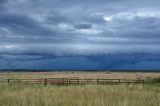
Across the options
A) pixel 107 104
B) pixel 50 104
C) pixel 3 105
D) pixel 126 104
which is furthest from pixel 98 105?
pixel 3 105

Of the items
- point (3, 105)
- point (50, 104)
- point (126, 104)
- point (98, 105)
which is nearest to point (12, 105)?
point (3, 105)

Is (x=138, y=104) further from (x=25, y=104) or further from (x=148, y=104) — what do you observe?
(x=25, y=104)

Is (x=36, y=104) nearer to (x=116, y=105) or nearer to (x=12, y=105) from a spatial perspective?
(x=12, y=105)

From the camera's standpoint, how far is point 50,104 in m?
13.4

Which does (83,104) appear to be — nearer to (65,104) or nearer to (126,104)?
(65,104)

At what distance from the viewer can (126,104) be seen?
13.1 meters

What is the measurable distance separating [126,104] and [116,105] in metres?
0.52

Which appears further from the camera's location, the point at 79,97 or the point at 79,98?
the point at 79,97

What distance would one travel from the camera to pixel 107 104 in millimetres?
13016

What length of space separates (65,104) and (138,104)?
3243 millimetres

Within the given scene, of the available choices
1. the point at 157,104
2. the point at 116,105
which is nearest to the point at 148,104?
the point at 157,104

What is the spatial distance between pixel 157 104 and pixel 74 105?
12.1 feet

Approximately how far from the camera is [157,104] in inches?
523

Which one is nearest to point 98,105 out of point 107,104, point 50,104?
point 107,104
